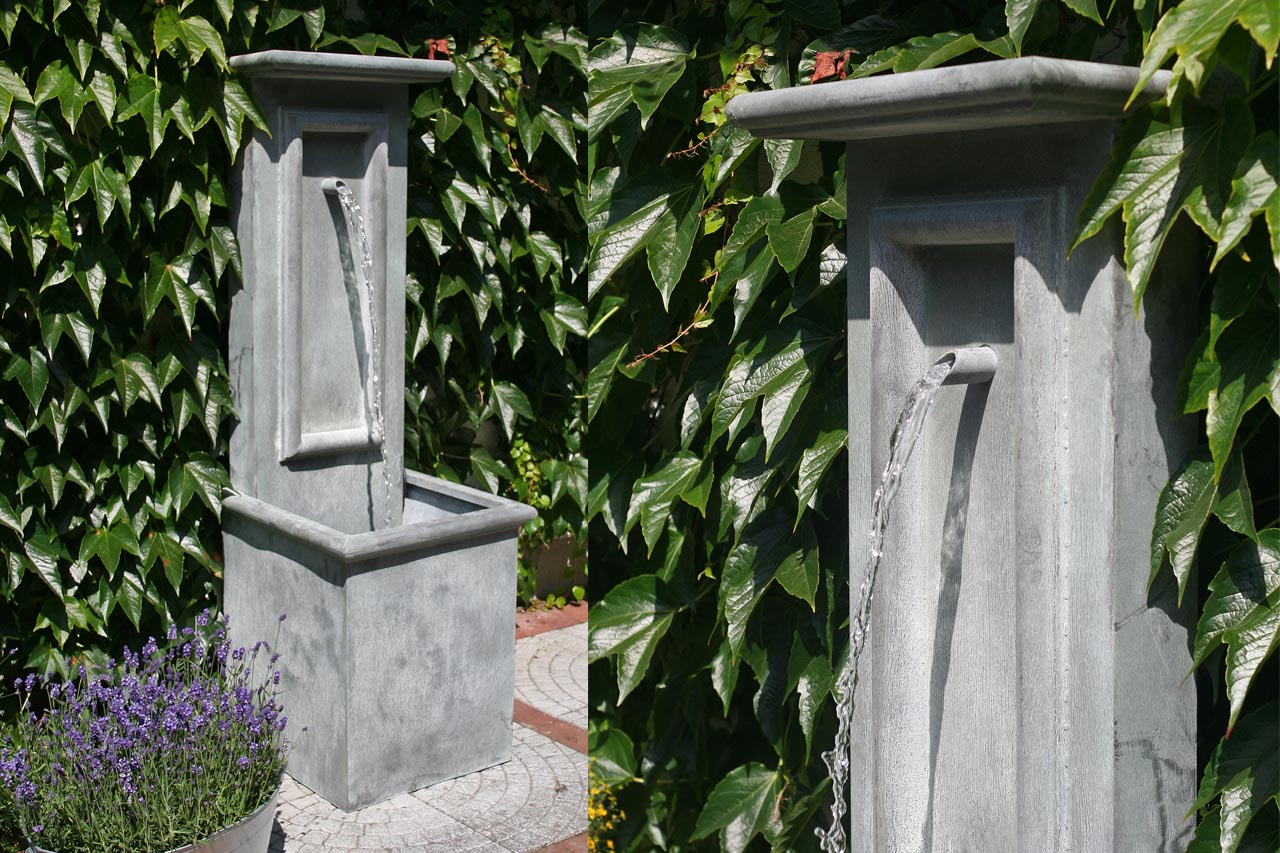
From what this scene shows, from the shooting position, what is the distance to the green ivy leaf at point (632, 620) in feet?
7.19

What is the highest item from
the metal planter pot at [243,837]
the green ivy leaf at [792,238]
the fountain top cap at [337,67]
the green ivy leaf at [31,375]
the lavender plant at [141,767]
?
the fountain top cap at [337,67]

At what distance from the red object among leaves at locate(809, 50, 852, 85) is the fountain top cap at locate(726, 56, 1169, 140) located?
324mm

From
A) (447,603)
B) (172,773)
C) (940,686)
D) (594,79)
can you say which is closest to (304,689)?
(447,603)

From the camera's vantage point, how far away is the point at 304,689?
131 inches

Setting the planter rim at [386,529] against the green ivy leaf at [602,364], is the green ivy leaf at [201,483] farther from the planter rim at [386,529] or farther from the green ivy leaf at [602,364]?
the green ivy leaf at [602,364]

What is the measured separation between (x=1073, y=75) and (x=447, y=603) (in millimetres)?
2326

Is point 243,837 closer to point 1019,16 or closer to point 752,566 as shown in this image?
point 752,566

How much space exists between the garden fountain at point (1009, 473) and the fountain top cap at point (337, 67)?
1.92 meters

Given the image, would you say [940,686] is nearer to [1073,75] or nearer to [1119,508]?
[1119,508]

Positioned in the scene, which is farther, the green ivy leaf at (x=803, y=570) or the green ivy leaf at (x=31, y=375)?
the green ivy leaf at (x=31, y=375)

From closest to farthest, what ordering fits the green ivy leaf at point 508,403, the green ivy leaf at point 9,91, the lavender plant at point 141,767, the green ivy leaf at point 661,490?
the green ivy leaf at point 661,490 → the lavender plant at point 141,767 → the green ivy leaf at point 9,91 → the green ivy leaf at point 508,403

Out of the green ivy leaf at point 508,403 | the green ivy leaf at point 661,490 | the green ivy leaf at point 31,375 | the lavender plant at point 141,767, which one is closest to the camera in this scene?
the green ivy leaf at point 661,490

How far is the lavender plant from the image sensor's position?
2.56 m

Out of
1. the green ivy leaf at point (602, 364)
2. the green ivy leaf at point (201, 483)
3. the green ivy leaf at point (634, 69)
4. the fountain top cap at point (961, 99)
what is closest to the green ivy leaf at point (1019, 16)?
the fountain top cap at point (961, 99)
